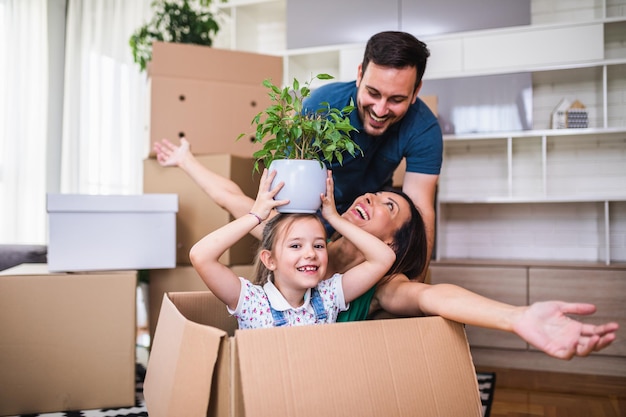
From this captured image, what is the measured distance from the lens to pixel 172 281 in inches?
102

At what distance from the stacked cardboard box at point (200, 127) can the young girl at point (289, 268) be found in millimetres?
1094

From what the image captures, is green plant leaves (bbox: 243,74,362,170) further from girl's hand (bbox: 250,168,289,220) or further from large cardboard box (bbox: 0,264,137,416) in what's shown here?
large cardboard box (bbox: 0,264,137,416)

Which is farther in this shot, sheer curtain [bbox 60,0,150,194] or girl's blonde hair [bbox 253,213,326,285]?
sheer curtain [bbox 60,0,150,194]

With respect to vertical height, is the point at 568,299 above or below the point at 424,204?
below

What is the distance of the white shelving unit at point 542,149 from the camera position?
10.6 ft

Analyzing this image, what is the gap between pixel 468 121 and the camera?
3.38m

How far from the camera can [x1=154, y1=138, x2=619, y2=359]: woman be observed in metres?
1.02

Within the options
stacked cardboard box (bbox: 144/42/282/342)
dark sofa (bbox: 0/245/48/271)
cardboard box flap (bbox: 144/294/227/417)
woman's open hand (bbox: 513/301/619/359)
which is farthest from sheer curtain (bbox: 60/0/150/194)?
woman's open hand (bbox: 513/301/619/359)

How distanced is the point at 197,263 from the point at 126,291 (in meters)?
0.93

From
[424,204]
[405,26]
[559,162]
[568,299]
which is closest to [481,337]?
[568,299]

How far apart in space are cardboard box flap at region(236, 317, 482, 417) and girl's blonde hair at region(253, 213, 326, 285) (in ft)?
1.32

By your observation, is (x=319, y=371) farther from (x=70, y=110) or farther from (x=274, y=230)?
(x=70, y=110)

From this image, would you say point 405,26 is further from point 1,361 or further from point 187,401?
point 187,401

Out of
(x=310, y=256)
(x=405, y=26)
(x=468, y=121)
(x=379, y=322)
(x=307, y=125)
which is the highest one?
(x=405, y=26)
